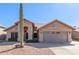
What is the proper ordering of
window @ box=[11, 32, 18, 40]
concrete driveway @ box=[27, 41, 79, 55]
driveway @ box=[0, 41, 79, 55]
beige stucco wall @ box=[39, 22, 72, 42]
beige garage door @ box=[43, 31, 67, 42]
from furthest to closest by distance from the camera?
window @ box=[11, 32, 18, 40]
beige garage door @ box=[43, 31, 67, 42]
beige stucco wall @ box=[39, 22, 72, 42]
concrete driveway @ box=[27, 41, 79, 55]
driveway @ box=[0, 41, 79, 55]

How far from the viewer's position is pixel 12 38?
93.9ft

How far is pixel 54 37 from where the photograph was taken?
27.0 metres

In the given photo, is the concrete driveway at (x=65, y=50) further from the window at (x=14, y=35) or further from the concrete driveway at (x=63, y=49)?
the window at (x=14, y=35)

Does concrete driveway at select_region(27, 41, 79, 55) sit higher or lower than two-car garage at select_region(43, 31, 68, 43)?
lower

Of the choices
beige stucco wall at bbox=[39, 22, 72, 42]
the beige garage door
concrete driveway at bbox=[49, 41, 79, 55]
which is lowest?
concrete driveway at bbox=[49, 41, 79, 55]

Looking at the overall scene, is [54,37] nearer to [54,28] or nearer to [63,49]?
[54,28]

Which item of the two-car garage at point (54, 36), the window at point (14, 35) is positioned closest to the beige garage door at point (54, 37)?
the two-car garage at point (54, 36)

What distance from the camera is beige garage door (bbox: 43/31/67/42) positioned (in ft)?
88.6

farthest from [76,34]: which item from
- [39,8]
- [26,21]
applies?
[39,8]

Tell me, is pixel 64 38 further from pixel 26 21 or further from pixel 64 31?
pixel 26 21

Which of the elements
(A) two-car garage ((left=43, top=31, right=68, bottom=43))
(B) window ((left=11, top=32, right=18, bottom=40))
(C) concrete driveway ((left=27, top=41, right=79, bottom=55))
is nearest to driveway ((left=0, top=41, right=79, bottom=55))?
(C) concrete driveway ((left=27, top=41, right=79, bottom=55))

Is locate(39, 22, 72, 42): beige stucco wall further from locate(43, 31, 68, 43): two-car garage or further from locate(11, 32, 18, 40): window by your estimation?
locate(11, 32, 18, 40): window

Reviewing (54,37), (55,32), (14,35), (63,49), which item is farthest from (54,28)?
(63,49)

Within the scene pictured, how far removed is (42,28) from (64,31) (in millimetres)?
3465
